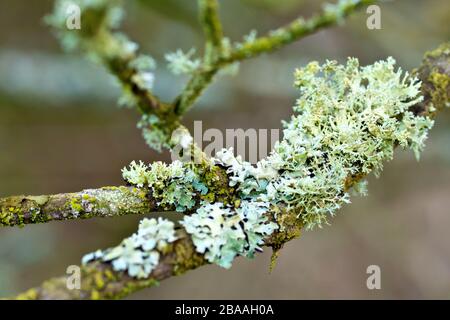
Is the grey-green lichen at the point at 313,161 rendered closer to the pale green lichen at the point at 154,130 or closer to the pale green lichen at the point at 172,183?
the pale green lichen at the point at 172,183

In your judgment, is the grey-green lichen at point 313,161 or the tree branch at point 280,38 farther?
the grey-green lichen at point 313,161

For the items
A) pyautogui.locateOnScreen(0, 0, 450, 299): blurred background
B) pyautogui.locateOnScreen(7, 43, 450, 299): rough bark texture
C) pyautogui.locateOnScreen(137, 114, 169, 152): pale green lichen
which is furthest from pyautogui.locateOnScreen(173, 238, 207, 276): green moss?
pyautogui.locateOnScreen(0, 0, 450, 299): blurred background

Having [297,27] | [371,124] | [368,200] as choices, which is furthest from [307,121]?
[368,200]

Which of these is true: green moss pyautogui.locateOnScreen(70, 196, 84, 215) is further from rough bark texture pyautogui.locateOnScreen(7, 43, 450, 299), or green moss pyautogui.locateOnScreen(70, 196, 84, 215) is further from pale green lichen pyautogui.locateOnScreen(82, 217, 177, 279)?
pale green lichen pyautogui.locateOnScreen(82, 217, 177, 279)

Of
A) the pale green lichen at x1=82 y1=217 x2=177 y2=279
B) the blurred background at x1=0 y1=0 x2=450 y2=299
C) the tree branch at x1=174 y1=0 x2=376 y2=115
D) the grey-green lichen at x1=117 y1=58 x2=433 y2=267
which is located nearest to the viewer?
the tree branch at x1=174 y1=0 x2=376 y2=115

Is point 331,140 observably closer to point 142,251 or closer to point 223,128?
point 142,251

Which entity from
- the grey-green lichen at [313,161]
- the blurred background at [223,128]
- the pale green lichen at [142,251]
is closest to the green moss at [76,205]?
the grey-green lichen at [313,161]
